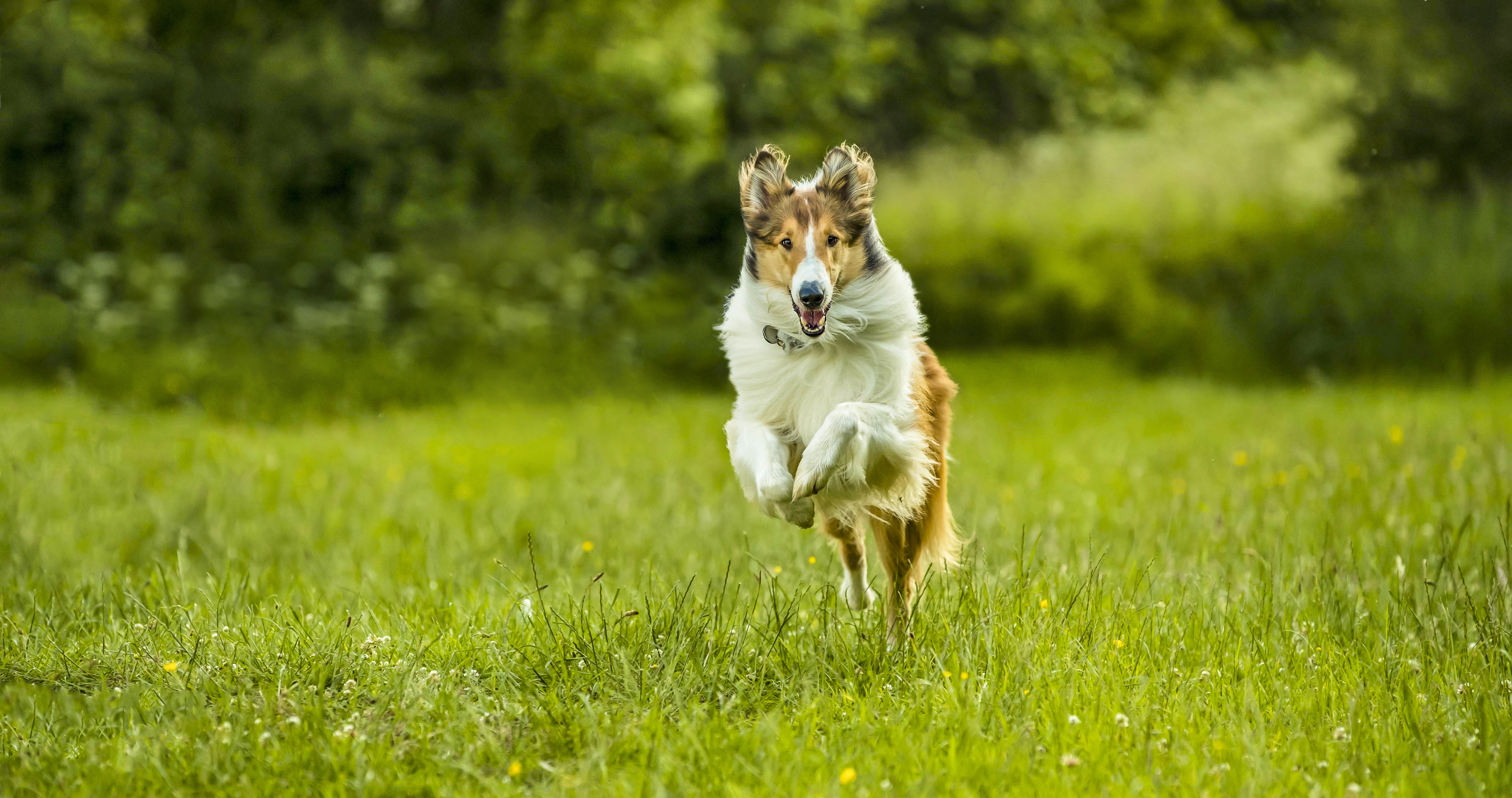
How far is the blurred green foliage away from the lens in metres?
10.2

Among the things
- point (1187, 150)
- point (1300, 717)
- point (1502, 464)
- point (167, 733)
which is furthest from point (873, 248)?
point (1187, 150)

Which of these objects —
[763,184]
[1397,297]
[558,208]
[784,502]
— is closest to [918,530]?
[784,502]

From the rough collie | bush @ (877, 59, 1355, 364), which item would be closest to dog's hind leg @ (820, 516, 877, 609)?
the rough collie

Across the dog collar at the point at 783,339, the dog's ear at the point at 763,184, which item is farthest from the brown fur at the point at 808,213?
the dog collar at the point at 783,339

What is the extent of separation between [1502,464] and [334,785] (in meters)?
5.63

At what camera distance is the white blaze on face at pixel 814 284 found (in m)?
2.86

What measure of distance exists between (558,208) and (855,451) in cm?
933

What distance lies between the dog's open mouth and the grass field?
34.8 inches

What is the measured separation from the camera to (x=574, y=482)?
6.55 metres

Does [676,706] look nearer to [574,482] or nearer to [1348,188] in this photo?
[574,482]

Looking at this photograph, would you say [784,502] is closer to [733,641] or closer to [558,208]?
[733,641]

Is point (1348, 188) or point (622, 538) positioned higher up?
point (1348, 188)

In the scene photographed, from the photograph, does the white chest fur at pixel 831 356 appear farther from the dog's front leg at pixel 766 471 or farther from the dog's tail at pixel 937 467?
the dog's tail at pixel 937 467

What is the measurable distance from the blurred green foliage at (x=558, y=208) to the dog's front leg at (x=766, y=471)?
7.08 m
